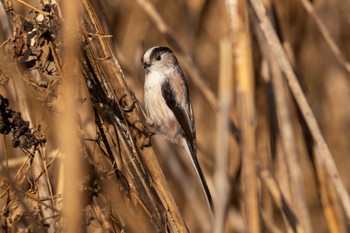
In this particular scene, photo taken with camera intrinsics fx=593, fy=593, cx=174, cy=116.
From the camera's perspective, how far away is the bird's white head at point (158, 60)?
104 inches

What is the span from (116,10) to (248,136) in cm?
160

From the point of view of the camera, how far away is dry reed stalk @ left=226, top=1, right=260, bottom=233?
62.7 inches

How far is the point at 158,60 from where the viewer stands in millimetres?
2715

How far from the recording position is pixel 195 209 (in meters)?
2.79

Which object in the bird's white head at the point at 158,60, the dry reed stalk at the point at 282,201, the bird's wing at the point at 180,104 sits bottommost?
the dry reed stalk at the point at 282,201

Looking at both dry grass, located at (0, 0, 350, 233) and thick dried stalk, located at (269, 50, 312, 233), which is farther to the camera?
thick dried stalk, located at (269, 50, 312, 233)

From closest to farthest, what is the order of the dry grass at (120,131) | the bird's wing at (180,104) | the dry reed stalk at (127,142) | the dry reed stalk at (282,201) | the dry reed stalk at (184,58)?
1. the dry grass at (120,131)
2. the dry reed stalk at (127,142)
3. the dry reed stalk at (282,201)
4. the dry reed stalk at (184,58)
5. the bird's wing at (180,104)

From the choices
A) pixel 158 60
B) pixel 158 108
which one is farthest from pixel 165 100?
pixel 158 60

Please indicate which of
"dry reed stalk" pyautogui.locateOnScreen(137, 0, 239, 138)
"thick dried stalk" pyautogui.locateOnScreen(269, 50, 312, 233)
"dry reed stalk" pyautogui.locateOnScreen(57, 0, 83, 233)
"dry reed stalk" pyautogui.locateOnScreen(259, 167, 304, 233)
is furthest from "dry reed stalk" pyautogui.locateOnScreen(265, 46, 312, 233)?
"dry reed stalk" pyautogui.locateOnScreen(57, 0, 83, 233)

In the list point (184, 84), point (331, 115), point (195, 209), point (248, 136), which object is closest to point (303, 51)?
point (331, 115)

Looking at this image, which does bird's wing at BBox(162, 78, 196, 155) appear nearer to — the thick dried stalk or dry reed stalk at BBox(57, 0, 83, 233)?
the thick dried stalk

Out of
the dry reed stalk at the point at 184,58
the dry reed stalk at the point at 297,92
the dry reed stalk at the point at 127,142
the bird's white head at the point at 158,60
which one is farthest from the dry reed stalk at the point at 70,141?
the bird's white head at the point at 158,60

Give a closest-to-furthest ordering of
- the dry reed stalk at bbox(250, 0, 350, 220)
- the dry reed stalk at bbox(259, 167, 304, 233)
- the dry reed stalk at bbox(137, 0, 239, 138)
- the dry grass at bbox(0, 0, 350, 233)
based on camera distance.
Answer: the dry grass at bbox(0, 0, 350, 233)
the dry reed stalk at bbox(250, 0, 350, 220)
the dry reed stalk at bbox(259, 167, 304, 233)
the dry reed stalk at bbox(137, 0, 239, 138)

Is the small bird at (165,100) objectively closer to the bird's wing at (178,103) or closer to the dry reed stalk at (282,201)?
the bird's wing at (178,103)
